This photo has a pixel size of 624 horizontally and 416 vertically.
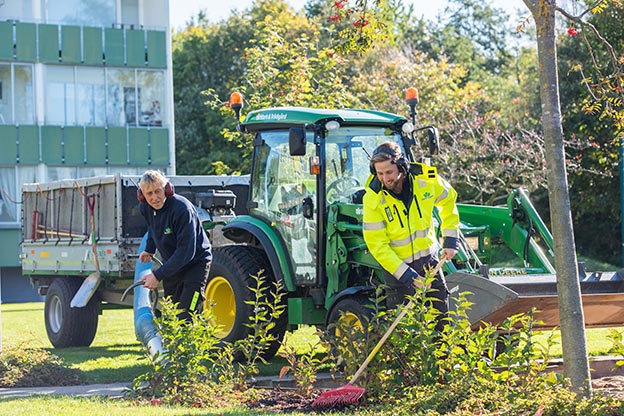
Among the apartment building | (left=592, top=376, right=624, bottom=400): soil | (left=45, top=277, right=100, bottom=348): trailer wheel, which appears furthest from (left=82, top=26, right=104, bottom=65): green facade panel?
(left=592, top=376, right=624, bottom=400): soil

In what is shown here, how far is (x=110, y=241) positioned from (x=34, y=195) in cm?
280

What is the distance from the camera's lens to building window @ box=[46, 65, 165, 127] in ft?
121

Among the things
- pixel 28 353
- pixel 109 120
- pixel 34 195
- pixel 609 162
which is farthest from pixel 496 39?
pixel 28 353

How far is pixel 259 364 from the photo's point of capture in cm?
1205

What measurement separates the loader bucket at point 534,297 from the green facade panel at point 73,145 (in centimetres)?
2815

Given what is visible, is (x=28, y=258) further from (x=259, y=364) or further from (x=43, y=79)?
(x=43, y=79)

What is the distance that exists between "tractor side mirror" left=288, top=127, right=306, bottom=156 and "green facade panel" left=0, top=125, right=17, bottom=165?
26696mm

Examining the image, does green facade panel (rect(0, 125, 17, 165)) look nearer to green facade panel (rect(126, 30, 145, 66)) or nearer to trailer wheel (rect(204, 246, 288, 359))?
green facade panel (rect(126, 30, 145, 66))

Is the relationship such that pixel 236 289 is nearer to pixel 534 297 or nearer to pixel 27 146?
pixel 534 297

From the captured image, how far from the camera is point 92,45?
37219 mm

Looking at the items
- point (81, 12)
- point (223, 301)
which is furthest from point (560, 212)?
point (81, 12)

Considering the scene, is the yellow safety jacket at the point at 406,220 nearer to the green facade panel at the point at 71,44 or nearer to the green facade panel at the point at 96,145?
the green facade panel at the point at 96,145

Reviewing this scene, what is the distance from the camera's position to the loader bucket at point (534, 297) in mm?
9609

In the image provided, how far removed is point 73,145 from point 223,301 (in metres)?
25.4
